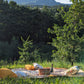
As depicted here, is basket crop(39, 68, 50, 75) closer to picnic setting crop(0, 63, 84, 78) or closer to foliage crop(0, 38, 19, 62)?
picnic setting crop(0, 63, 84, 78)

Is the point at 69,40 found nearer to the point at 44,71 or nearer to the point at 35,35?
the point at 44,71

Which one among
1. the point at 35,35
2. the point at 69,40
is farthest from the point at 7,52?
the point at 35,35

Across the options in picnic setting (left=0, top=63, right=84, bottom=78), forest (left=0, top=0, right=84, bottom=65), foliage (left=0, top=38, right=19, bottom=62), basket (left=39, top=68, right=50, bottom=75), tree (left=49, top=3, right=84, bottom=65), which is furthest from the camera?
foliage (left=0, top=38, right=19, bottom=62)

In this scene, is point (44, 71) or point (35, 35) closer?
point (44, 71)

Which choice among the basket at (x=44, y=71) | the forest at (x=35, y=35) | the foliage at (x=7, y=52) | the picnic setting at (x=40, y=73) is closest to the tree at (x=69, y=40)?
the forest at (x=35, y=35)

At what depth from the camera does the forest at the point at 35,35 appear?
268 inches

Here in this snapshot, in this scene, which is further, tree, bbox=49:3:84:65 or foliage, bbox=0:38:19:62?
foliage, bbox=0:38:19:62

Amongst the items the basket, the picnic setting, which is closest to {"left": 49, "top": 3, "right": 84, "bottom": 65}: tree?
the picnic setting

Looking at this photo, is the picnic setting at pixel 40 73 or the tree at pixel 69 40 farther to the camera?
the tree at pixel 69 40

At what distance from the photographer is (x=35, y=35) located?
14.7 m

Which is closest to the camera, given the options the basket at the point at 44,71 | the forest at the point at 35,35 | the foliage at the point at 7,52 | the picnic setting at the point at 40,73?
the picnic setting at the point at 40,73

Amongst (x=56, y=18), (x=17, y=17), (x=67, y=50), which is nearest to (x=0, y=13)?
(x=17, y=17)

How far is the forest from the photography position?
6816 mm

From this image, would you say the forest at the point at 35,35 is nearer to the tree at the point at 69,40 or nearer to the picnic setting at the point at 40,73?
the tree at the point at 69,40
